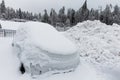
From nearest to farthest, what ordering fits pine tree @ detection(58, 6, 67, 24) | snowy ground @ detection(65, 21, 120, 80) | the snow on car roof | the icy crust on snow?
the snow on car roof < snowy ground @ detection(65, 21, 120, 80) < the icy crust on snow < pine tree @ detection(58, 6, 67, 24)

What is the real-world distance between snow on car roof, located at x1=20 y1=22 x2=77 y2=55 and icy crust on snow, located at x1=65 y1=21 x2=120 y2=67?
73.0 inches

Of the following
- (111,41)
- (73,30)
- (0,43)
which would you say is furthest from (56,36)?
(73,30)

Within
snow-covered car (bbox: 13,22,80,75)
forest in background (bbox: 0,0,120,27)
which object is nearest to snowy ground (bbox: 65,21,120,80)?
snow-covered car (bbox: 13,22,80,75)

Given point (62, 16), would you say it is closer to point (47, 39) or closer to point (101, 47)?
point (101, 47)

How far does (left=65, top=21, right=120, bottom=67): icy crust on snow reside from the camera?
8500mm

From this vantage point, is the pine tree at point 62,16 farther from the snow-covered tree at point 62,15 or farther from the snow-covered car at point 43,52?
the snow-covered car at point 43,52

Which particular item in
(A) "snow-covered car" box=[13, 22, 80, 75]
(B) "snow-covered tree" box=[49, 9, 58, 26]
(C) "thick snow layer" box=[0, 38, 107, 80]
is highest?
(B) "snow-covered tree" box=[49, 9, 58, 26]

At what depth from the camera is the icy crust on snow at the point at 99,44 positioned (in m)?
8.50

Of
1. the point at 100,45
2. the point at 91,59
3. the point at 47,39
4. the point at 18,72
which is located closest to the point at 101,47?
the point at 100,45

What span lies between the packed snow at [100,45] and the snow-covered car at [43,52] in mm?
1589

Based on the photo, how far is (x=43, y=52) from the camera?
6340mm

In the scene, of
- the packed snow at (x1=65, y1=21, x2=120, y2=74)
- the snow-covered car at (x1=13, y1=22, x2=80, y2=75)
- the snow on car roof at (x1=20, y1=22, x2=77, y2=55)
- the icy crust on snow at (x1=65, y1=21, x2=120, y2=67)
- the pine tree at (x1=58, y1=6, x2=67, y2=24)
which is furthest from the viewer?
the pine tree at (x1=58, y1=6, x2=67, y2=24)

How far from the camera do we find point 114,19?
160 ft

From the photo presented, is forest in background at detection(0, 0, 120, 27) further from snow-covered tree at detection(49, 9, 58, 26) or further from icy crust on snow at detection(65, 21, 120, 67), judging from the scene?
icy crust on snow at detection(65, 21, 120, 67)
